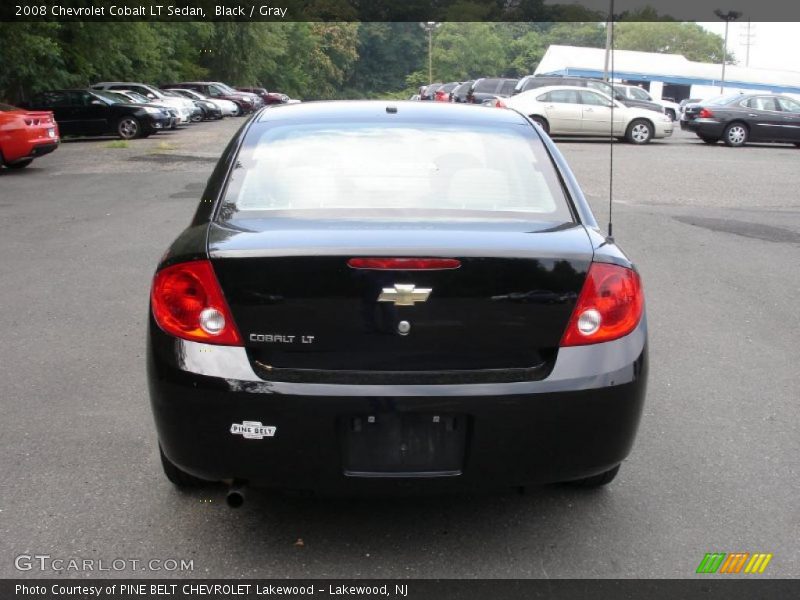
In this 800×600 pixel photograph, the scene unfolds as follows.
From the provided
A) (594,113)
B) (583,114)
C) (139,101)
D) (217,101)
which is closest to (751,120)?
(594,113)

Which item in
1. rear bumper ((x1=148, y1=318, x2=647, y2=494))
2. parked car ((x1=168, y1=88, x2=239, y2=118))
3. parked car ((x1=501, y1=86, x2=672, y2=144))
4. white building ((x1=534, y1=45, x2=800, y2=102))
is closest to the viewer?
rear bumper ((x1=148, y1=318, x2=647, y2=494))

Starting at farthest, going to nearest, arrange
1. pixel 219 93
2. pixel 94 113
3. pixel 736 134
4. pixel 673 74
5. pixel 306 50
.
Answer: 1. pixel 306 50
2. pixel 673 74
3. pixel 219 93
4. pixel 94 113
5. pixel 736 134

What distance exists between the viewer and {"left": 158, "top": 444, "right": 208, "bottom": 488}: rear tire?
355 cm

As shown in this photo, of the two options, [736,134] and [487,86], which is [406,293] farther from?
[487,86]

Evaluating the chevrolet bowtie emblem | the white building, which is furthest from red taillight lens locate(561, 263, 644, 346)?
the white building

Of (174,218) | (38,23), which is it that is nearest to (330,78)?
(38,23)

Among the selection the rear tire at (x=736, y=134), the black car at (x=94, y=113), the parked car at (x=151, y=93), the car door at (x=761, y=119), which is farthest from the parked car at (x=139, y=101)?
the car door at (x=761, y=119)

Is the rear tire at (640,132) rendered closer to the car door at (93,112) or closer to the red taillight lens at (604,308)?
the car door at (93,112)

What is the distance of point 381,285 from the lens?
289 cm

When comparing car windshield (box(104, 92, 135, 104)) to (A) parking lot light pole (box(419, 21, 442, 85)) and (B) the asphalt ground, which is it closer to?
(B) the asphalt ground

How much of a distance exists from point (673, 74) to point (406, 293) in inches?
2845

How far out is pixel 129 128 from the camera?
2648 cm

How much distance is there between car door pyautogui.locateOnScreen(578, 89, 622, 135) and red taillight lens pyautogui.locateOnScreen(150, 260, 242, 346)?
72.1 ft

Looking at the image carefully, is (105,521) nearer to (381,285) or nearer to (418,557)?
(418,557)
